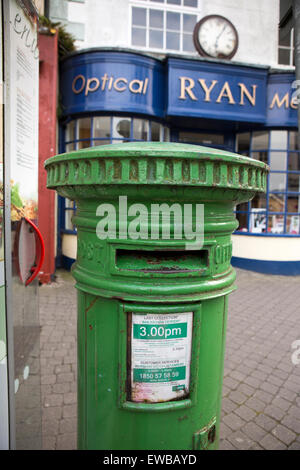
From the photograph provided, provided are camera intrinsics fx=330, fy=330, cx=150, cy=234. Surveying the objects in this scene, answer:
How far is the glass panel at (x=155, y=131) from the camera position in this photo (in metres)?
6.74

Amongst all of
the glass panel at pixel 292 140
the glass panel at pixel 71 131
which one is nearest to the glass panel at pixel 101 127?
the glass panel at pixel 71 131

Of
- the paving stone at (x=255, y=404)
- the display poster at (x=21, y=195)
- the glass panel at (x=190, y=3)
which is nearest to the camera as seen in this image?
the display poster at (x=21, y=195)

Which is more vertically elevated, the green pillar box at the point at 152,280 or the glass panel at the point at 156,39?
the glass panel at the point at 156,39

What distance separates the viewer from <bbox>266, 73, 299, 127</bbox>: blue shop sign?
22.3 ft

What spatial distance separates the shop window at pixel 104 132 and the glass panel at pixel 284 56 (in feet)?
10.9

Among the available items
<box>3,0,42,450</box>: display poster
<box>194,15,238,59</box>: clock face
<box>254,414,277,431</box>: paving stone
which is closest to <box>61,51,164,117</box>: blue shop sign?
<box>194,15,238,59</box>: clock face

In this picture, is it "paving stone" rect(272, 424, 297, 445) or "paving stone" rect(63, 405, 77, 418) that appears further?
"paving stone" rect(63, 405, 77, 418)

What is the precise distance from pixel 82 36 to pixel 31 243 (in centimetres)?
633

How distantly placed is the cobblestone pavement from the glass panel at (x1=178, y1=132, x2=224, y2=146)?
3.73 metres

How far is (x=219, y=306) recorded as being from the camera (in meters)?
1.31

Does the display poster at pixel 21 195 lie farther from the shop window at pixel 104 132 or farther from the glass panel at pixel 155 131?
the glass panel at pixel 155 131

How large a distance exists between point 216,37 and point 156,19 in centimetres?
135

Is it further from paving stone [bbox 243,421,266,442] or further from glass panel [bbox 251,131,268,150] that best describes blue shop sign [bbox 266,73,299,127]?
paving stone [bbox 243,421,266,442]

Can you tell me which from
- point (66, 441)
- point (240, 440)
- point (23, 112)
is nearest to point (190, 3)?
point (23, 112)
